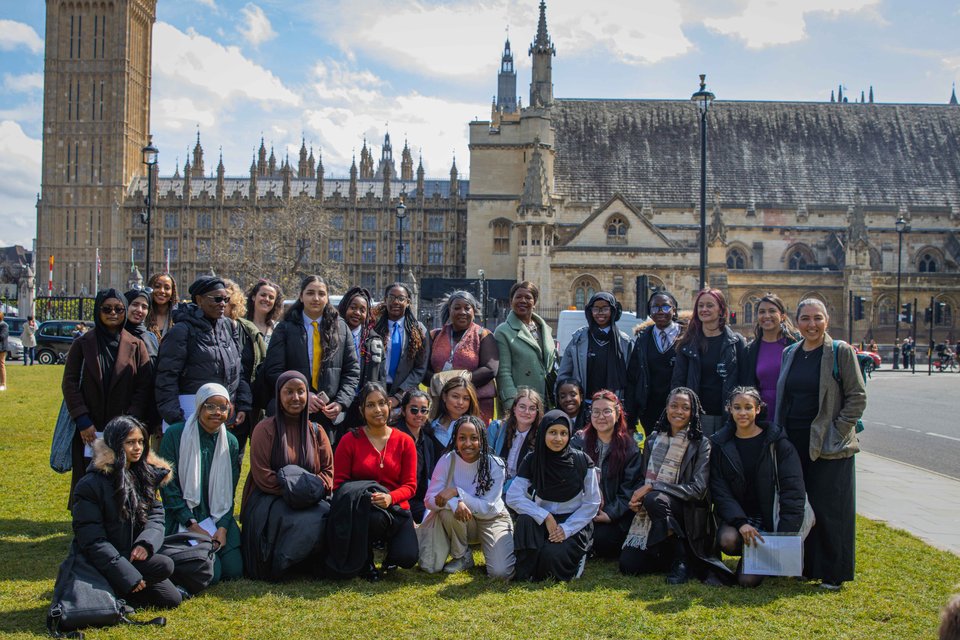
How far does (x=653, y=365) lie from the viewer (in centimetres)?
868

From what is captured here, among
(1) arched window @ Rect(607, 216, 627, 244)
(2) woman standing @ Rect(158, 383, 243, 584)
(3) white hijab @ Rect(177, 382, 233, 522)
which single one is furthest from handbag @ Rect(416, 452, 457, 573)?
(1) arched window @ Rect(607, 216, 627, 244)

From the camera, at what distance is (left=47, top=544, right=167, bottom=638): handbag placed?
5.29 metres

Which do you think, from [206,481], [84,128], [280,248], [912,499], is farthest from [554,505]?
[84,128]

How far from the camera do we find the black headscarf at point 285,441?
664cm

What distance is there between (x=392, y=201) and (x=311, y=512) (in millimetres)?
55957

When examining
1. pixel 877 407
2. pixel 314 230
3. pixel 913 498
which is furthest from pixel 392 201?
pixel 913 498

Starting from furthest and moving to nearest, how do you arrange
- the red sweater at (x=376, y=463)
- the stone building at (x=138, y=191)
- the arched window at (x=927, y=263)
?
the stone building at (x=138, y=191) < the arched window at (x=927, y=263) < the red sweater at (x=376, y=463)

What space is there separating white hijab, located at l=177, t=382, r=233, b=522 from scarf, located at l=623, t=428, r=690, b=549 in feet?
10.1

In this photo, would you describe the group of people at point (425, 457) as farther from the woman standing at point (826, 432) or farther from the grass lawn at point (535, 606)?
the grass lawn at point (535, 606)

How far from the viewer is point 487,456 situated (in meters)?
6.96

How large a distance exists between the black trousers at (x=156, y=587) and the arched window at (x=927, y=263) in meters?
47.2

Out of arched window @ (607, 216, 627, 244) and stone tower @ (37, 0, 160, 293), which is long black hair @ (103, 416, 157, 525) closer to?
arched window @ (607, 216, 627, 244)

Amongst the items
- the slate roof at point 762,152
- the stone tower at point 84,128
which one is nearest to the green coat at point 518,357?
the slate roof at point 762,152

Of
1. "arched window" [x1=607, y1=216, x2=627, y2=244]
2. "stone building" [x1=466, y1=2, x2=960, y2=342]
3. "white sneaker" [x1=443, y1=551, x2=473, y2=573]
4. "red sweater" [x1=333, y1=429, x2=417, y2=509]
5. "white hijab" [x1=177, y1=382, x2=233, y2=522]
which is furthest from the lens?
"arched window" [x1=607, y1=216, x2=627, y2=244]
